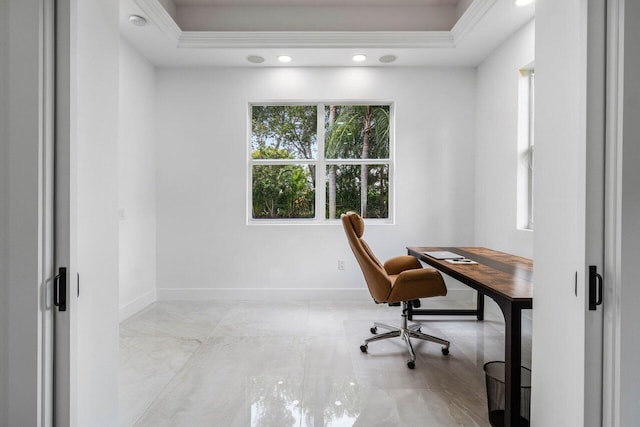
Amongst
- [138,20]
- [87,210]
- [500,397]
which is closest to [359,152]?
[138,20]

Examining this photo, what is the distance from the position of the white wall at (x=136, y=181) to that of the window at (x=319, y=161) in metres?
1.08

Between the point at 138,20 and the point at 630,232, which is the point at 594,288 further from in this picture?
the point at 138,20

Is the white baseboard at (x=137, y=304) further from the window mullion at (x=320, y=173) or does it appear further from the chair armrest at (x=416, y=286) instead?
the chair armrest at (x=416, y=286)

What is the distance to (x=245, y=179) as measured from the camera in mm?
4137

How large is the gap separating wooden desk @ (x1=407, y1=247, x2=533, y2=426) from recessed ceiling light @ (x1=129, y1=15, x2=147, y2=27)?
3.07m

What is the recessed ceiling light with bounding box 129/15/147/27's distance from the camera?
3039 millimetres

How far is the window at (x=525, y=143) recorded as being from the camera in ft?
10.7

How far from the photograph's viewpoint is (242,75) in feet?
13.5

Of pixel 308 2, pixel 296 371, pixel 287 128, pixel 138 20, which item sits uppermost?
pixel 308 2

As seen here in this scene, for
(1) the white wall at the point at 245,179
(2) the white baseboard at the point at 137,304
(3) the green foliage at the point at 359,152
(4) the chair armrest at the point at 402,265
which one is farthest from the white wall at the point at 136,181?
(4) the chair armrest at the point at 402,265

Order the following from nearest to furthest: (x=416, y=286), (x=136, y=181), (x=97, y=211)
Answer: (x=97, y=211)
(x=416, y=286)
(x=136, y=181)

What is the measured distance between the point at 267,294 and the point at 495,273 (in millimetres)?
2566
